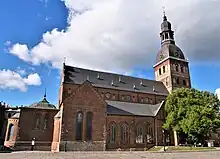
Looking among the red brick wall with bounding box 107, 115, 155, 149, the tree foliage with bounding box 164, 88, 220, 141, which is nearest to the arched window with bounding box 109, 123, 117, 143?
the red brick wall with bounding box 107, 115, 155, 149

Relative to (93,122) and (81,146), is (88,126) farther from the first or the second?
(81,146)

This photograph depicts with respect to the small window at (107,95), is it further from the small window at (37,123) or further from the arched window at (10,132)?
the arched window at (10,132)

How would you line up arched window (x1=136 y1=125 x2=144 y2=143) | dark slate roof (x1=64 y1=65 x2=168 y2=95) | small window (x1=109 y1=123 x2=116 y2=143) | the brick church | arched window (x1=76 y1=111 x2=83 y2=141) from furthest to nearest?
dark slate roof (x1=64 y1=65 x2=168 y2=95) → arched window (x1=136 y1=125 x2=144 y2=143) → small window (x1=109 y1=123 x2=116 y2=143) → the brick church → arched window (x1=76 y1=111 x2=83 y2=141)

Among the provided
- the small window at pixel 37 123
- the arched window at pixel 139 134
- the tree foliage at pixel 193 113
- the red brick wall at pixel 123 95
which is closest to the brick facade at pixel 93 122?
the red brick wall at pixel 123 95

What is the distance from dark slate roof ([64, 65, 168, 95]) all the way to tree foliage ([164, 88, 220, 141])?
10.0m

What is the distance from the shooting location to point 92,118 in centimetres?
3572

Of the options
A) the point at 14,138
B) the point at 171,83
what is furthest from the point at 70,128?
the point at 171,83

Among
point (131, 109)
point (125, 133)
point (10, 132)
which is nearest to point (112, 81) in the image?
point (131, 109)

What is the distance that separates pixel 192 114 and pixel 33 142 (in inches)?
1109

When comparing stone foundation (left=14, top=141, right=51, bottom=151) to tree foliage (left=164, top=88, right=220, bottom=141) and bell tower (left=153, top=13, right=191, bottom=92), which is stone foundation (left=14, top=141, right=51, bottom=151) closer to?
tree foliage (left=164, top=88, right=220, bottom=141)

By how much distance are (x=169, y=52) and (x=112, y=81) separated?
18.1 metres

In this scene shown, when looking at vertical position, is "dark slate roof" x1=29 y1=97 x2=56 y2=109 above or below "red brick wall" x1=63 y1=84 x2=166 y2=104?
below

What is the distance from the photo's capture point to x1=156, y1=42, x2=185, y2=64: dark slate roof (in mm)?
54522

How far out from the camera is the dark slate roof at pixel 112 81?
4419 cm
